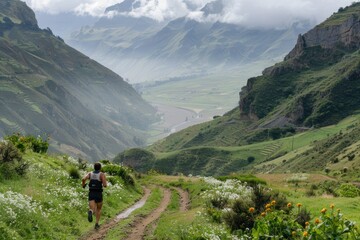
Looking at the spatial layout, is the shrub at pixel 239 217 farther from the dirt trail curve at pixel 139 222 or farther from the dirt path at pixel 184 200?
the dirt path at pixel 184 200

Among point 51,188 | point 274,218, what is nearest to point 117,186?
point 51,188

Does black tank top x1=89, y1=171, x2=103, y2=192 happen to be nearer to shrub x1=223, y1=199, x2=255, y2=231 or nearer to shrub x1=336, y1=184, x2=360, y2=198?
shrub x1=223, y1=199, x2=255, y2=231

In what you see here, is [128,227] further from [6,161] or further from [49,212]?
[6,161]

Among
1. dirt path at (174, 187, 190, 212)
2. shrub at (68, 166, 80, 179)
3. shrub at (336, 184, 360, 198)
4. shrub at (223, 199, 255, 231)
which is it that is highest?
shrub at (68, 166, 80, 179)

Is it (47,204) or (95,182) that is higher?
(95,182)

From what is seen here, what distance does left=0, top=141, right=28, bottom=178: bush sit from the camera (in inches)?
994

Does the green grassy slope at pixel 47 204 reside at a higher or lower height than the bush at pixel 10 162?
lower

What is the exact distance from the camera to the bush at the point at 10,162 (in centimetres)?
2525

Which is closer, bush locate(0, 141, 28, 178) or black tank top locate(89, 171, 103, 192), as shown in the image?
black tank top locate(89, 171, 103, 192)

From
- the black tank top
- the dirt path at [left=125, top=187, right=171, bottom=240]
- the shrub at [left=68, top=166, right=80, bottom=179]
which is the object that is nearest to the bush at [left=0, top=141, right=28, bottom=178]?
the black tank top

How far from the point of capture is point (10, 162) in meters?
26.1

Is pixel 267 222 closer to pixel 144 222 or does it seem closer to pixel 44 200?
pixel 44 200

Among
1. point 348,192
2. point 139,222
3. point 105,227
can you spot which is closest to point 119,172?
point 139,222

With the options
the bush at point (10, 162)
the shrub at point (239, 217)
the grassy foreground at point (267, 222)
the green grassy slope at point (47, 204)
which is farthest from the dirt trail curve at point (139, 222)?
the bush at point (10, 162)
